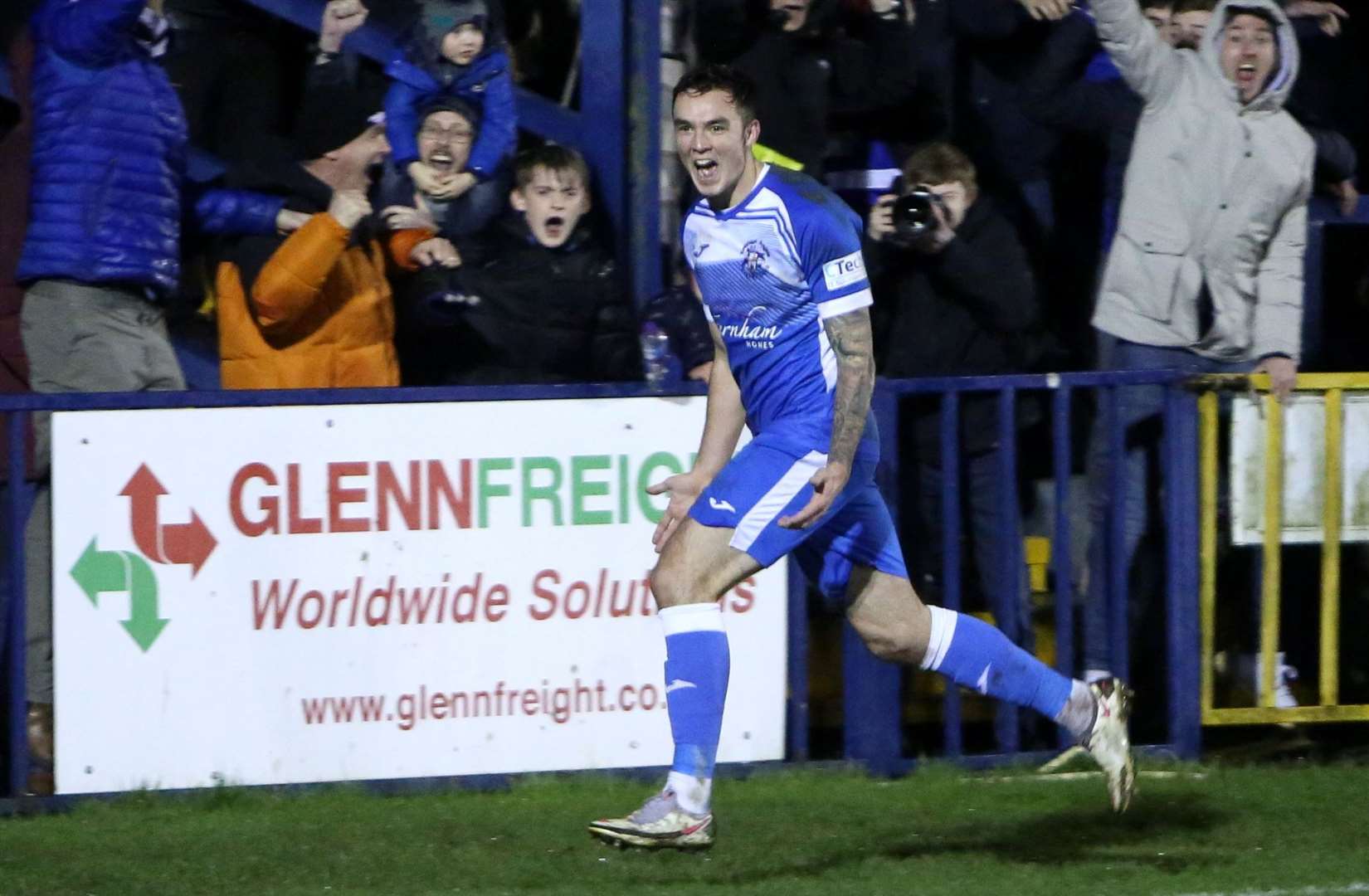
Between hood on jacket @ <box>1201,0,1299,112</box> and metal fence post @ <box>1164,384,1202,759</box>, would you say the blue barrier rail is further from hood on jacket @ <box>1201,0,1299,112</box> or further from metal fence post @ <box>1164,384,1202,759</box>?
hood on jacket @ <box>1201,0,1299,112</box>

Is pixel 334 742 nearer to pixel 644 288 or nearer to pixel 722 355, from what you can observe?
pixel 722 355

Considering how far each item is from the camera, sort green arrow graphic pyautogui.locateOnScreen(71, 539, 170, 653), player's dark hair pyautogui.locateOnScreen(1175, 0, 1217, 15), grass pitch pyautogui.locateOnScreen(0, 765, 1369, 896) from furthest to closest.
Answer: player's dark hair pyautogui.locateOnScreen(1175, 0, 1217, 15) < green arrow graphic pyautogui.locateOnScreen(71, 539, 170, 653) < grass pitch pyautogui.locateOnScreen(0, 765, 1369, 896)

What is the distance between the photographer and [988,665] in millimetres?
5496

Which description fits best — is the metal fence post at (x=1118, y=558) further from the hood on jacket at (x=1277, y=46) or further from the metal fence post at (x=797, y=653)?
the hood on jacket at (x=1277, y=46)

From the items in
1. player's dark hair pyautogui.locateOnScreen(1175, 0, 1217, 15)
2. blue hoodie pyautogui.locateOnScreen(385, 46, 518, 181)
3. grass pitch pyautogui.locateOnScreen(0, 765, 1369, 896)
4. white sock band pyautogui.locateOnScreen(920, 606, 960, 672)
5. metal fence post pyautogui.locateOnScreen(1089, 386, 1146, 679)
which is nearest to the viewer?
grass pitch pyautogui.locateOnScreen(0, 765, 1369, 896)

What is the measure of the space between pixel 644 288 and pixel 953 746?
2.09m

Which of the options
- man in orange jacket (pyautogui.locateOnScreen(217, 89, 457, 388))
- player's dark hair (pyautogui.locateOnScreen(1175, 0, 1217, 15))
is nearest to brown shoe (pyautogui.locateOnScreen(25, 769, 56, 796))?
man in orange jacket (pyautogui.locateOnScreen(217, 89, 457, 388))

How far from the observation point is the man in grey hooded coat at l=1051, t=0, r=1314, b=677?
740 centimetres

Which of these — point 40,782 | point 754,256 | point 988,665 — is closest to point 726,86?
point 754,256

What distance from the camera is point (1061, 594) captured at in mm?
6766

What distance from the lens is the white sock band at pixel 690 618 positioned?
16.7 feet

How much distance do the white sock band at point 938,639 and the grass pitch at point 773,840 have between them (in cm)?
52

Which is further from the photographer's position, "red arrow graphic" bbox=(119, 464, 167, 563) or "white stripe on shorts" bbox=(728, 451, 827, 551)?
"red arrow graphic" bbox=(119, 464, 167, 563)

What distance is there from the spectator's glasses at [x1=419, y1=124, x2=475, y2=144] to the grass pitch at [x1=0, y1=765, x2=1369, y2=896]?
229 centimetres
